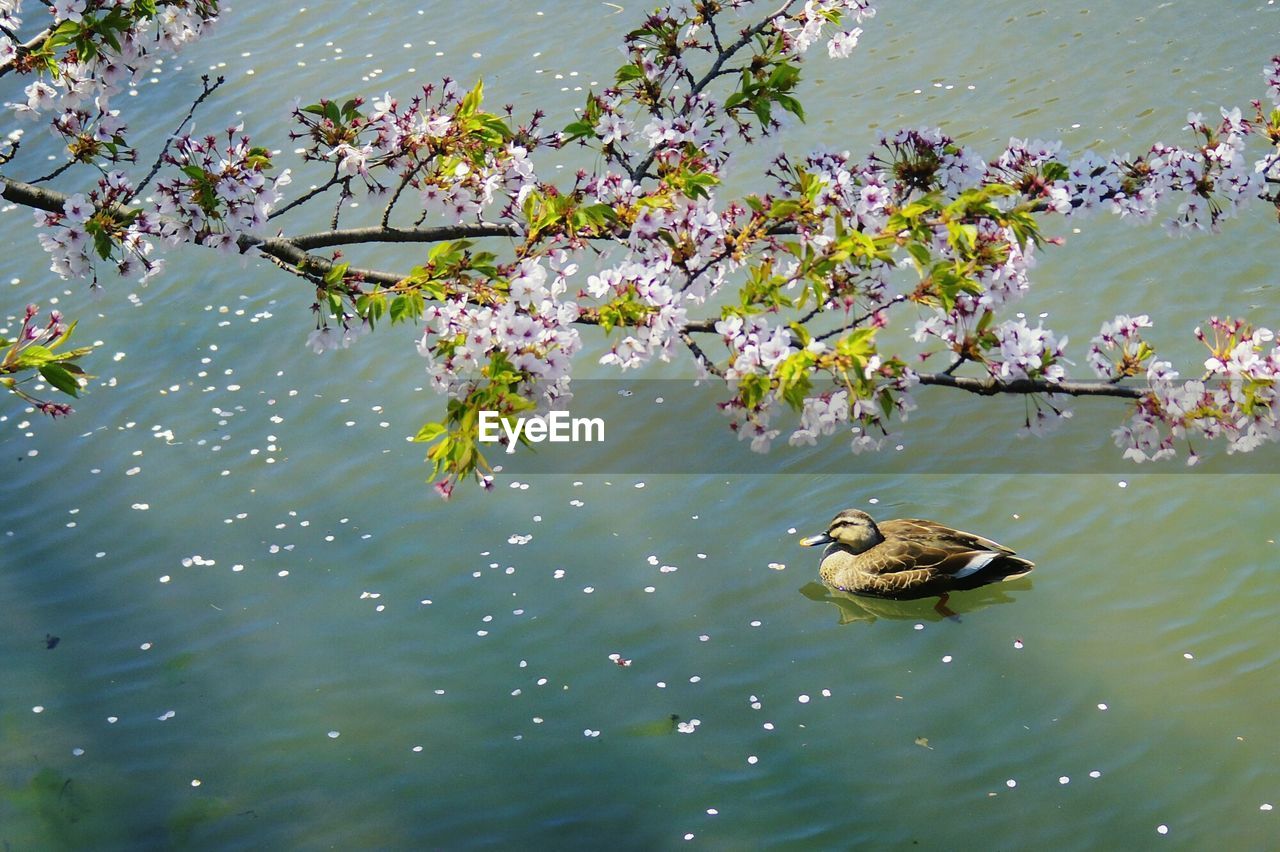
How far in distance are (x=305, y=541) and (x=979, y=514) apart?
4373 mm

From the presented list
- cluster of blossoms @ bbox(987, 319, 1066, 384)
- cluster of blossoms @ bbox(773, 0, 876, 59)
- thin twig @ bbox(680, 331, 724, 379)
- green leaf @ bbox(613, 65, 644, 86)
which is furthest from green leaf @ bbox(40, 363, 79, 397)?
cluster of blossoms @ bbox(773, 0, 876, 59)

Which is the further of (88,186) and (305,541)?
(88,186)

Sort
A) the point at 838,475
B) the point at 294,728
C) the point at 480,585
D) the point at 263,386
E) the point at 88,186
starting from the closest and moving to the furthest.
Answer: the point at 294,728, the point at 480,585, the point at 838,475, the point at 263,386, the point at 88,186

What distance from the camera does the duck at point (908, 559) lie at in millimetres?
7727

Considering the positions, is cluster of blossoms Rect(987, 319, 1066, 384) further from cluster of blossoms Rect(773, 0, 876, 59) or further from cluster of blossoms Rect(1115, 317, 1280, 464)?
cluster of blossoms Rect(773, 0, 876, 59)

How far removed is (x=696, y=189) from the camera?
441 centimetres

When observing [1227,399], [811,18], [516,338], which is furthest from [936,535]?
[516,338]

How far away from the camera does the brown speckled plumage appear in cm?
773

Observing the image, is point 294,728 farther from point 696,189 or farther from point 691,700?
point 696,189

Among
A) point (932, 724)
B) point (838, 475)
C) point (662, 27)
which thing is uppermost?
point (662, 27)

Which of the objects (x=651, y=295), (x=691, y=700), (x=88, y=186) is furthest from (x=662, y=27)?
(x=88, y=186)

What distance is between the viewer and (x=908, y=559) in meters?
7.84

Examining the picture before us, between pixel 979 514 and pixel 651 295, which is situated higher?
pixel 651 295

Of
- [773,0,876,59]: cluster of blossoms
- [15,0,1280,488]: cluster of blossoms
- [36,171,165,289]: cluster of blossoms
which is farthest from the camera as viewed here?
[773,0,876,59]: cluster of blossoms
